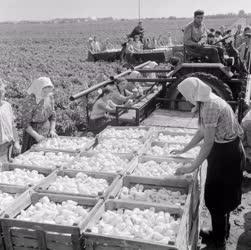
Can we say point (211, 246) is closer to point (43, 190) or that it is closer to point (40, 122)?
point (43, 190)

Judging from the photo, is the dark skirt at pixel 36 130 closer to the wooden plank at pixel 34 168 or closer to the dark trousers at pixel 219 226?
the wooden plank at pixel 34 168

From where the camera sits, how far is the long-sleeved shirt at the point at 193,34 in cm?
749

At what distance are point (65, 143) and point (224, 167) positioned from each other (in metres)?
2.32

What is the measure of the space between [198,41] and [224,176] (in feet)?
14.6

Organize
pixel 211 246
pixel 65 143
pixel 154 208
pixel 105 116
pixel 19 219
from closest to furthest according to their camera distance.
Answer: pixel 19 219
pixel 154 208
pixel 211 246
pixel 65 143
pixel 105 116

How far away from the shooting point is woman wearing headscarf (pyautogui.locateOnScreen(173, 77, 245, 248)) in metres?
3.52

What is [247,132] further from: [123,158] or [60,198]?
[60,198]

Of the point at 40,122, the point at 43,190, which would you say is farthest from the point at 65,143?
the point at 43,190

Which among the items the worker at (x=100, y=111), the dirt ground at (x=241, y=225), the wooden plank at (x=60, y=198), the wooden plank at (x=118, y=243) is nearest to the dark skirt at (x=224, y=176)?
the dirt ground at (x=241, y=225)

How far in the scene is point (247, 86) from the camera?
8203 millimetres

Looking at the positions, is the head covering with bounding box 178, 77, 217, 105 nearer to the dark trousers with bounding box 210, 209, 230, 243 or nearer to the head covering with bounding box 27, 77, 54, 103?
the dark trousers with bounding box 210, 209, 230, 243

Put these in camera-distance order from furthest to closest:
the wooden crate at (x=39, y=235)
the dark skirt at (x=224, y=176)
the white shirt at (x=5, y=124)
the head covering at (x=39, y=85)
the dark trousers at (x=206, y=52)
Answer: the dark trousers at (x=206, y=52), the head covering at (x=39, y=85), the white shirt at (x=5, y=124), the dark skirt at (x=224, y=176), the wooden crate at (x=39, y=235)

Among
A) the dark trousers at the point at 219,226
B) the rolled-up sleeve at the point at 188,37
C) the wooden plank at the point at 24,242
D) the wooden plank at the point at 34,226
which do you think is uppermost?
the rolled-up sleeve at the point at 188,37

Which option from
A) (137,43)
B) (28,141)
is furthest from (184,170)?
(137,43)
